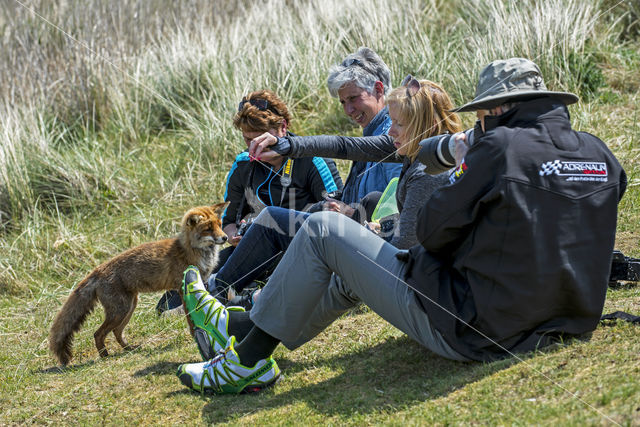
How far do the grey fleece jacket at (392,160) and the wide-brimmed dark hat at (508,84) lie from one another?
2.35 ft

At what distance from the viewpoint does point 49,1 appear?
38.8ft

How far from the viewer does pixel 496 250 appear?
112 inches

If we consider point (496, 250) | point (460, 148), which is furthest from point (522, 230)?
point (460, 148)

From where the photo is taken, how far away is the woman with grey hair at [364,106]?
16.5ft

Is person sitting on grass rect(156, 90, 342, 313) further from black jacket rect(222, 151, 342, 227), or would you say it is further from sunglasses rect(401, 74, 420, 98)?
sunglasses rect(401, 74, 420, 98)

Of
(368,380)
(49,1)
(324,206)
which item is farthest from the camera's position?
(49,1)

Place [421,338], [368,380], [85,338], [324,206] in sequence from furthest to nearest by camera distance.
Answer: [85,338] < [324,206] < [368,380] < [421,338]

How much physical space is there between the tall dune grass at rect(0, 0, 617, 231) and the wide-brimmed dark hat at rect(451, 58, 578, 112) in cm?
508

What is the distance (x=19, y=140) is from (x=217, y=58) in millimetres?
2891

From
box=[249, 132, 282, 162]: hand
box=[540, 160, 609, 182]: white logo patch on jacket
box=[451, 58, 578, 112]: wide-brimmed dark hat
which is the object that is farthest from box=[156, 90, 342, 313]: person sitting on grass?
box=[540, 160, 609, 182]: white logo patch on jacket

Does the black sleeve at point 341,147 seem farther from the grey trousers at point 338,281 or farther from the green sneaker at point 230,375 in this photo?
the green sneaker at point 230,375

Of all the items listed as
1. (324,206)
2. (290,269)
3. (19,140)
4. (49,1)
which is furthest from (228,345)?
(49,1)

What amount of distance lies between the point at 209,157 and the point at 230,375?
5.38 meters

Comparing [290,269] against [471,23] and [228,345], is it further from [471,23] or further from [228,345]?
[471,23]
